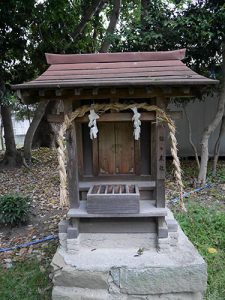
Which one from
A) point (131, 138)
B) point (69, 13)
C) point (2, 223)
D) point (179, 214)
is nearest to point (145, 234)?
point (131, 138)

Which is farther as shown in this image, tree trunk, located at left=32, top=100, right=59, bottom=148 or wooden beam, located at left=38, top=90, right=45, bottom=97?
tree trunk, located at left=32, top=100, right=59, bottom=148

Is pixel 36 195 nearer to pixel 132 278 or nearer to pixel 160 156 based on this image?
pixel 132 278

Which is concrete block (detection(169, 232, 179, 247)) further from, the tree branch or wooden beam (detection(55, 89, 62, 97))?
the tree branch

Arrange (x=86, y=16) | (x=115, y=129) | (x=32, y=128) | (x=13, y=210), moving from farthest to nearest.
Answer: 1. (x=32, y=128)
2. (x=86, y=16)
3. (x=13, y=210)
4. (x=115, y=129)

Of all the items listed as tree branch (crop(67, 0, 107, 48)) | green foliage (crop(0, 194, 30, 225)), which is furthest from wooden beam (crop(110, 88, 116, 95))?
tree branch (crop(67, 0, 107, 48))

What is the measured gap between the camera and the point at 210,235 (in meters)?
3.90

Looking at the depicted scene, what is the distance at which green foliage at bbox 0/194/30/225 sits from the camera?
14.5 ft

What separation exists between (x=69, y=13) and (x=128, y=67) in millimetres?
5766

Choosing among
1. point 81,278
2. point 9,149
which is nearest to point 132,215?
point 81,278

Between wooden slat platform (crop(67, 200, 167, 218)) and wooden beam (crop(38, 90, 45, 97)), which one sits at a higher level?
wooden beam (crop(38, 90, 45, 97))

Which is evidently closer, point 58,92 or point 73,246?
point 58,92

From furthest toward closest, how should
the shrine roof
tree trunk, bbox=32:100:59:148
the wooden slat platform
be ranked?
tree trunk, bbox=32:100:59:148, the wooden slat platform, the shrine roof

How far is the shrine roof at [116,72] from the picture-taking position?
2.45 metres

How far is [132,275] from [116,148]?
1.37m
